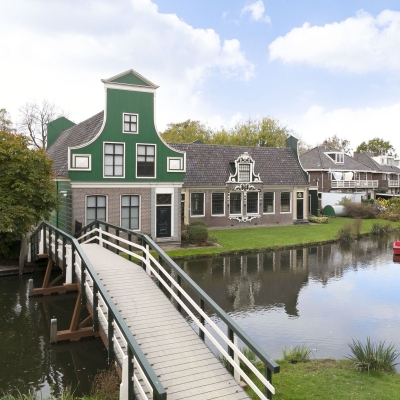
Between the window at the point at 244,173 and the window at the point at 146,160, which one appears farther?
the window at the point at 244,173

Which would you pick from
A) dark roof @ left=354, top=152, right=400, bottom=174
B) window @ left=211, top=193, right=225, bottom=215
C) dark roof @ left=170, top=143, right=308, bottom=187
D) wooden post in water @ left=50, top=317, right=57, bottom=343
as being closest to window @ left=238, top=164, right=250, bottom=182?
→ dark roof @ left=170, top=143, right=308, bottom=187

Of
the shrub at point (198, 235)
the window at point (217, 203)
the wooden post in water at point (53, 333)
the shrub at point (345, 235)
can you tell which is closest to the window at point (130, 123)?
the shrub at point (198, 235)

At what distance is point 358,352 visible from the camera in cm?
923

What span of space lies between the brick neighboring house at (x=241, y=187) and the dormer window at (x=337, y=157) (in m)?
15.2

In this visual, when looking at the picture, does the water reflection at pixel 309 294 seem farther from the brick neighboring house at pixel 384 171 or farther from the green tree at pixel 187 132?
the green tree at pixel 187 132

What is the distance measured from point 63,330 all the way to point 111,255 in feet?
8.86

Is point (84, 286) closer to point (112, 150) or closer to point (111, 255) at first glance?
point (111, 255)

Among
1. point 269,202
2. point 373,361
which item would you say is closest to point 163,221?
point 269,202

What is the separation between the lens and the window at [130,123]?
73.4ft

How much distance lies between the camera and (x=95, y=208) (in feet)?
72.9

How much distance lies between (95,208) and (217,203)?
38.4 feet

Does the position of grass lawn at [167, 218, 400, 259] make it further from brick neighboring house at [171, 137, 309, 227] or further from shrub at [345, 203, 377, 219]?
shrub at [345, 203, 377, 219]

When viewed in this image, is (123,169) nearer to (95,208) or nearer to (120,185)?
(120,185)

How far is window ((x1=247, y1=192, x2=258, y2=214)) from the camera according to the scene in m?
32.6
